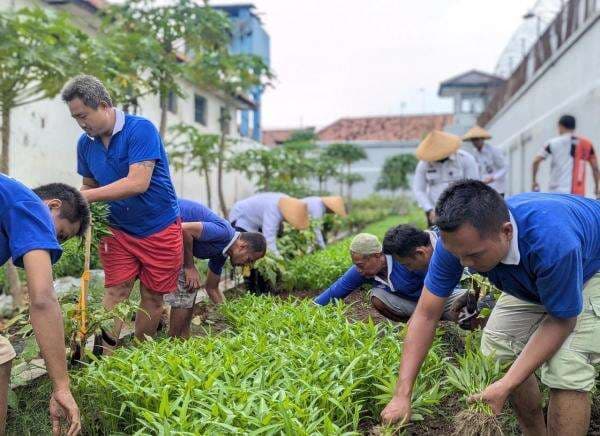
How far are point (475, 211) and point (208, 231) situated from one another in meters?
2.82

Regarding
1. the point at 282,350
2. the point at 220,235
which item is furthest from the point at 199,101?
the point at 282,350

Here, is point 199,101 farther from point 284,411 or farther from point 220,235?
point 284,411

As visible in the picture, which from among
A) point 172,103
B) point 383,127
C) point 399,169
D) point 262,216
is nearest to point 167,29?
point 262,216

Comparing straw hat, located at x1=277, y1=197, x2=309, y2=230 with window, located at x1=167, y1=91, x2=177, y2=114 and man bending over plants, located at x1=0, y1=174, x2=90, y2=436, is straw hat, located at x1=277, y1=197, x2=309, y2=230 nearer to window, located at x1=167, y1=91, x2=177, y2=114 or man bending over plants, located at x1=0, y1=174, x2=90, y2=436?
man bending over plants, located at x1=0, y1=174, x2=90, y2=436

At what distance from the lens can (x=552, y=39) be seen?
15297mm

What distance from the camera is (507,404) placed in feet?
10.9

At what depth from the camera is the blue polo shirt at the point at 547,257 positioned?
93.4 inches

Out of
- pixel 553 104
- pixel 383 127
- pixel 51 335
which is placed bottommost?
pixel 51 335

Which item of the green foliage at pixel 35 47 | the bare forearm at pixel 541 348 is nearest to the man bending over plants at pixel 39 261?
the bare forearm at pixel 541 348

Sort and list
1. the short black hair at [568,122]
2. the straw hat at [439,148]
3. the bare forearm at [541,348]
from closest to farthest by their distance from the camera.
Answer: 1. the bare forearm at [541,348]
2. the straw hat at [439,148]
3. the short black hair at [568,122]

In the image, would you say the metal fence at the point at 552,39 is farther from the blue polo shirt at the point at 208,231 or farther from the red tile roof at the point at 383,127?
the red tile roof at the point at 383,127

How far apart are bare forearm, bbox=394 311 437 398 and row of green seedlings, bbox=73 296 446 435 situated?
0.95ft

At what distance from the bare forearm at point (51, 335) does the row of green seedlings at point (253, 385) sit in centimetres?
40

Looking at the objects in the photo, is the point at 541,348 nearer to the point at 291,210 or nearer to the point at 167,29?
the point at 291,210
